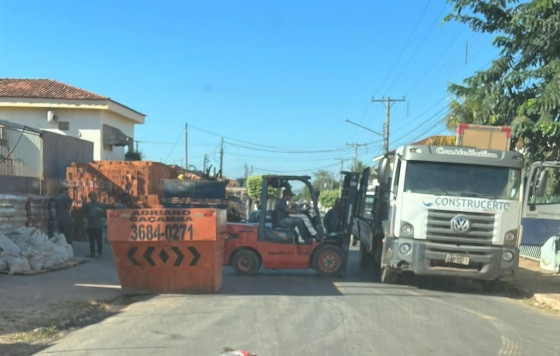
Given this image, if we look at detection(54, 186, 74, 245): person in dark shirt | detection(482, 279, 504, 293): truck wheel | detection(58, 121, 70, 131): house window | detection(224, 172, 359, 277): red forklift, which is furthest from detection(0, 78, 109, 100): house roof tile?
detection(482, 279, 504, 293): truck wheel

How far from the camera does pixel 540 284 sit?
13.5 metres

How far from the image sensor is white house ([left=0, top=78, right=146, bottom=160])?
1112 inches

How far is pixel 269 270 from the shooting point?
15.3 meters

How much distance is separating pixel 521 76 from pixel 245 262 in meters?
7.70

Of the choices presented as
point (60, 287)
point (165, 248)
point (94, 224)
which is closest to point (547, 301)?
point (165, 248)

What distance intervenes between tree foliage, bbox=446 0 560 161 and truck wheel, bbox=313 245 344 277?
16.1ft

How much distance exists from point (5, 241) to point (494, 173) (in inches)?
407

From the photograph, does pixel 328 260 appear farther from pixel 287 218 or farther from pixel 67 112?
pixel 67 112

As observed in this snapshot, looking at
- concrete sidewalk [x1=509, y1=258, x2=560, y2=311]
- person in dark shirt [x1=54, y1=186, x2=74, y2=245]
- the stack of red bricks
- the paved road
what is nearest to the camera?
the paved road

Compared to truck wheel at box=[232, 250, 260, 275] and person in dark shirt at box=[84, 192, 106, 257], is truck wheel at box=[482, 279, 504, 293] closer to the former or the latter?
truck wheel at box=[232, 250, 260, 275]

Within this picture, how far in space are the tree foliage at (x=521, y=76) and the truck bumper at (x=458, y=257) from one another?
2.80 m

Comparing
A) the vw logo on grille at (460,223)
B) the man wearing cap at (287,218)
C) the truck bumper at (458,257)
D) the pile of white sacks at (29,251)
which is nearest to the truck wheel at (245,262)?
the man wearing cap at (287,218)

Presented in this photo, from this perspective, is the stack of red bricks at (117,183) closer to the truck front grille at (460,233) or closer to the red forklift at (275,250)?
the red forklift at (275,250)

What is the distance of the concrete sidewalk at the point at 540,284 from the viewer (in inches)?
431
